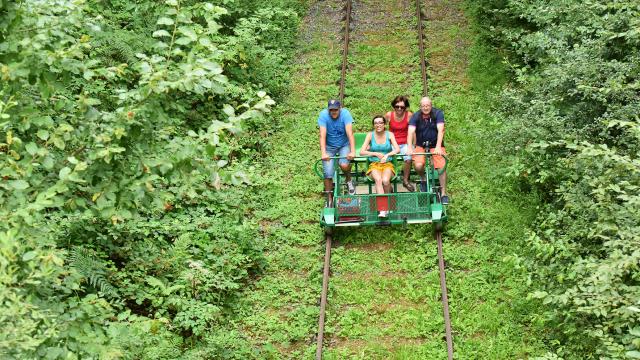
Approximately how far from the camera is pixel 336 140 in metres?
13.0

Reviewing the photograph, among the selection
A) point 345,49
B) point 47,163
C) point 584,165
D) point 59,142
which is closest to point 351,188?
point 584,165

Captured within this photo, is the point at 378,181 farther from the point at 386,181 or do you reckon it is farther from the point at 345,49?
the point at 345,49

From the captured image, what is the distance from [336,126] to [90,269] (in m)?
4.79

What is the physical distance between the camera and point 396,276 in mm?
11781

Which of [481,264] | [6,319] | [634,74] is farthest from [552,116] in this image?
[6,319]

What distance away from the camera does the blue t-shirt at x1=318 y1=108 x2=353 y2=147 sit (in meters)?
12.9

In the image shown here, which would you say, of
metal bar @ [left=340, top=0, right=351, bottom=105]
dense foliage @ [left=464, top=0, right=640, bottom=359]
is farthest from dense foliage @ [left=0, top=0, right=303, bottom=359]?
metal bar @ [left=340, top=0, right=351, bottom=105]

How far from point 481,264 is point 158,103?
6.76 meters

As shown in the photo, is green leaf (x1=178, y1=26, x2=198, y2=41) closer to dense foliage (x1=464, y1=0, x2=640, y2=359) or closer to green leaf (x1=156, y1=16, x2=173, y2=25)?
green leaf (x1=156, y1=16, x2=173, y2=25)

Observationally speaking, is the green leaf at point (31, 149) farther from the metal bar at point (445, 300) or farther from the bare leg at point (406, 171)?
the bare leg at point (406, 171)

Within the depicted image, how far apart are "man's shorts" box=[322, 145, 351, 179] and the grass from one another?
83cm

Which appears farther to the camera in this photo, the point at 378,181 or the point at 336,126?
the point at 336,126

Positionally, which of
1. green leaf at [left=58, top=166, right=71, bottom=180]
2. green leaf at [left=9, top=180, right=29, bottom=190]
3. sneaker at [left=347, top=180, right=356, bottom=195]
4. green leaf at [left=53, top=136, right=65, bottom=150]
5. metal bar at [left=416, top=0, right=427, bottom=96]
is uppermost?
metal bar at [left=416, top=0, right=427, bottom=96]

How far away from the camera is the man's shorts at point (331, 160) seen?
12812 millimetres
